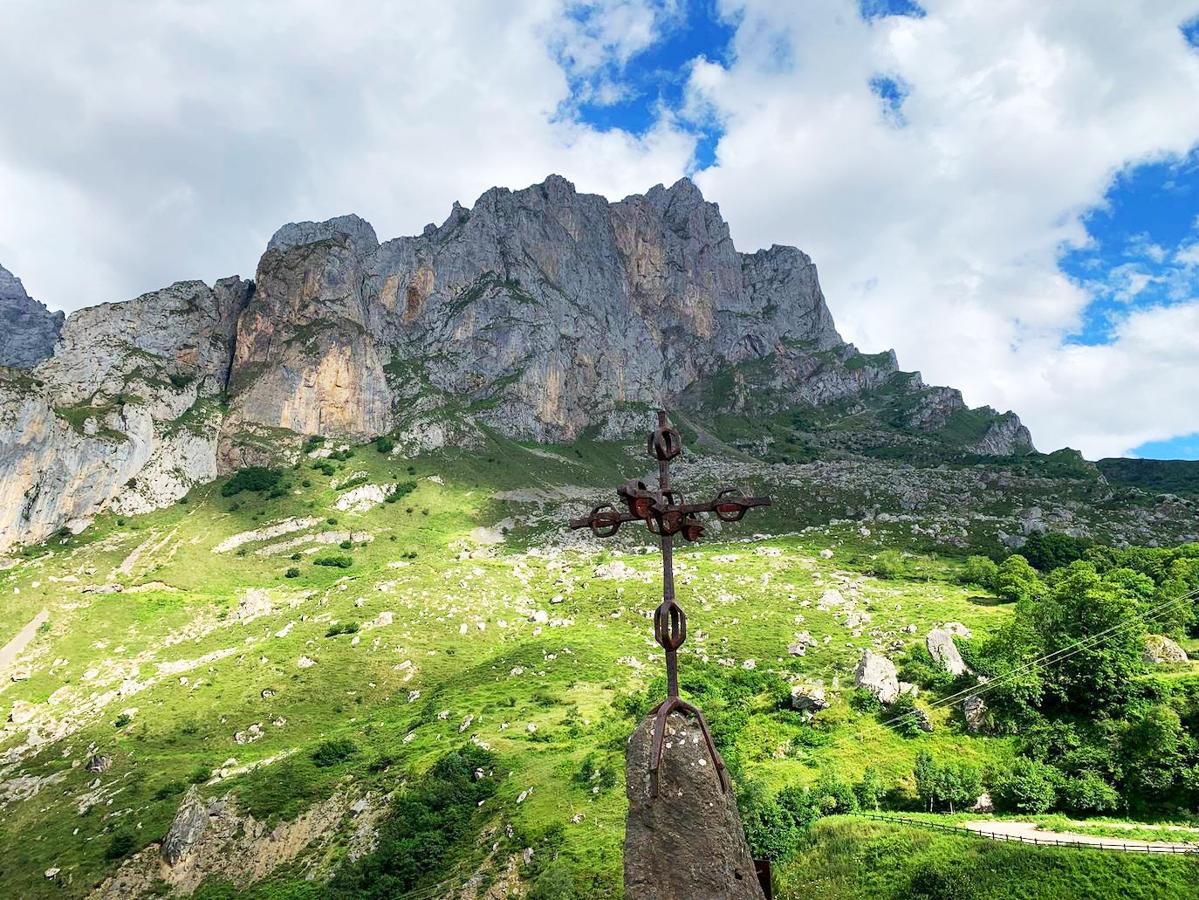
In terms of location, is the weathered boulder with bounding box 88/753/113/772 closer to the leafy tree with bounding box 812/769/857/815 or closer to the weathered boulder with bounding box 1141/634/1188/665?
the leafy tree with bounding box 812/769/857/815

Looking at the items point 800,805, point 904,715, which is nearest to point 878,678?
point 904,715

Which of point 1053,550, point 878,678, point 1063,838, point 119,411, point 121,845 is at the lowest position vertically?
point 121,845

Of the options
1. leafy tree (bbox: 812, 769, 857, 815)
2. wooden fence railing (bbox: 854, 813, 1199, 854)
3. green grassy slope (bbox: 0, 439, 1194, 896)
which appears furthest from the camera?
green grassy slope (bbox: 0, 439, 1194, 896)

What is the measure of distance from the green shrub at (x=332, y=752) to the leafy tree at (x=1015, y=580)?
62443mm

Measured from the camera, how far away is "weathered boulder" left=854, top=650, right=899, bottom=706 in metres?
37.5

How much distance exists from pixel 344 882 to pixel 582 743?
1439cm

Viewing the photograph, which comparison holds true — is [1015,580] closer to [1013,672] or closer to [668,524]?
[1013,672]

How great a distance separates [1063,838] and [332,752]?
41438 mm

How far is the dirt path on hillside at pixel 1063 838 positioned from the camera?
19047 mm

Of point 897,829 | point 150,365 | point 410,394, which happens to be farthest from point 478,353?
point 897,829

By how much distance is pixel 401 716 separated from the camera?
5038 centimetres

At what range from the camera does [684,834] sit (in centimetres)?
618

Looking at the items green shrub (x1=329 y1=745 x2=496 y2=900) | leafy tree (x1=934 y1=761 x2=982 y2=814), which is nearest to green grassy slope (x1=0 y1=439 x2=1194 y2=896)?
green shrub (x1=329 y1=745 x2=496 y2=900)

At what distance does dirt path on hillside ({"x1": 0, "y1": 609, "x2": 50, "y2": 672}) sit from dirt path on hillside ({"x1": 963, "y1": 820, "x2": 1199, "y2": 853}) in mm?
89043
